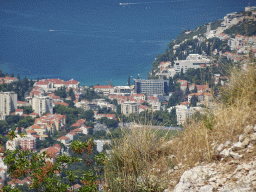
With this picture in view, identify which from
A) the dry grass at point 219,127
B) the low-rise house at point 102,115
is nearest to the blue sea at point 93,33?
the low-rise house at point 102,115

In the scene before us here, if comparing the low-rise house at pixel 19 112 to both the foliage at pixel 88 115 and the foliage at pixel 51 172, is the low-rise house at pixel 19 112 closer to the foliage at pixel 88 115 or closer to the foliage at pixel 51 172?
the foliage at pixel 88 115

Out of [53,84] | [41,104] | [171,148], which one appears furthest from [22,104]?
[171,148]

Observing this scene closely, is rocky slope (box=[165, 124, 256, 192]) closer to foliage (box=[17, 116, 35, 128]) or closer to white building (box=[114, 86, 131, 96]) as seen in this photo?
foliage (box=[17, 116, 35, 128])

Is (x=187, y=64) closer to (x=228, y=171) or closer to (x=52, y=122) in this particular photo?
(x=52, y=122)

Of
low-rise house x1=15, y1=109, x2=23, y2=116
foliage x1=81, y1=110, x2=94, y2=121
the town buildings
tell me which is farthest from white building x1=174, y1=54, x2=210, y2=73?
low-rise house x1=15, y1=109, x2=23, y2=116

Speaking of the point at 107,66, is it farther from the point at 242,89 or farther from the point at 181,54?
the point at 242,89
